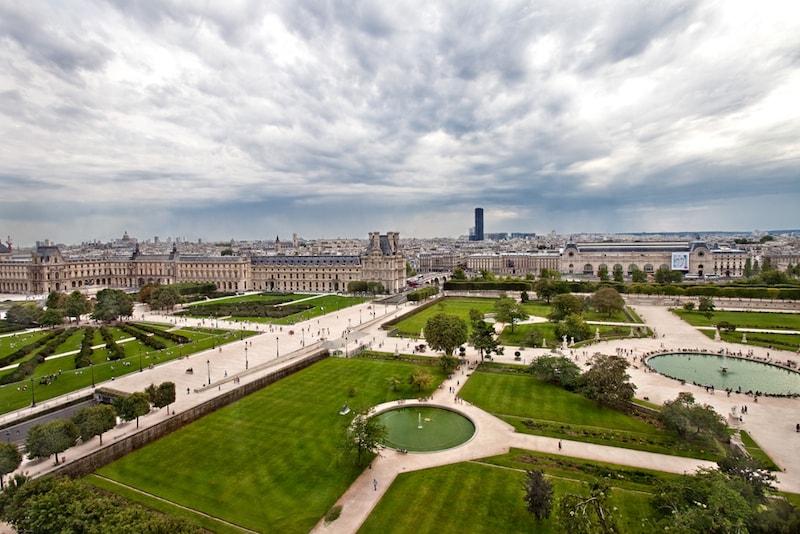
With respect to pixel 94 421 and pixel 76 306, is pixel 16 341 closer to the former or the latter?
pixel 76 306

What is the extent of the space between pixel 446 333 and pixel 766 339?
45.2 metres

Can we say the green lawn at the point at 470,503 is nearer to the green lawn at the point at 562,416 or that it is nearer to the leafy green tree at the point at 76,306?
the green lawn at the point at 562,416

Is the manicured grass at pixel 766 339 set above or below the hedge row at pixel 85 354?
below

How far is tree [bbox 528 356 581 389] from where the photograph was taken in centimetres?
4250

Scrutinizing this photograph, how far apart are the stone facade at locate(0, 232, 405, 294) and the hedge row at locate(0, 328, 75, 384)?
209 feet

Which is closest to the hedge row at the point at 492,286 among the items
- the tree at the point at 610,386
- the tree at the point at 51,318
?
the tree at the point at 610,386

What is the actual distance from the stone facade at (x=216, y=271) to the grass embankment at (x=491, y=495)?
91.5 m

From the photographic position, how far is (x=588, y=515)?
770 inches

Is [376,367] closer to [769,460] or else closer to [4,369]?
[769,460]

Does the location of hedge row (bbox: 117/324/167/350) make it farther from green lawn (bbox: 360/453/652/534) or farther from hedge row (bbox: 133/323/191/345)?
green lawn (bbox: 360/453/652/534)

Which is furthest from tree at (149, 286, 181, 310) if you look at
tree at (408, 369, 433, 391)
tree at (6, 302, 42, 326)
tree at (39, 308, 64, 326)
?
tree at (408, 369, 433, 391)

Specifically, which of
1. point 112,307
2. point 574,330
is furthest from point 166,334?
point 574,330

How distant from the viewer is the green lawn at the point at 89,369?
41.0m

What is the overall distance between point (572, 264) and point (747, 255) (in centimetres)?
5570
